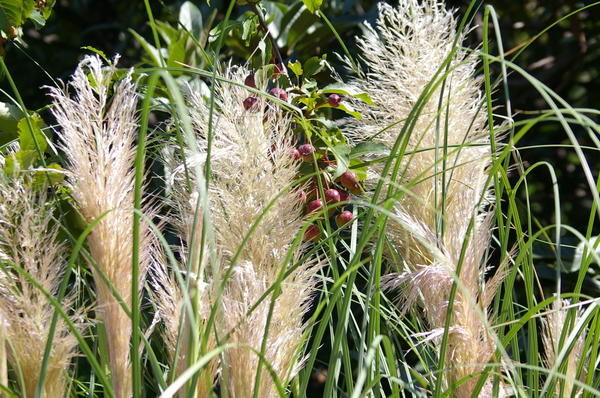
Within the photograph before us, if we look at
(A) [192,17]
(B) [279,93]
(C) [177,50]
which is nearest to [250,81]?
(B) [279,93]

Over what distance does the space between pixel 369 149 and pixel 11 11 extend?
1.55 ft

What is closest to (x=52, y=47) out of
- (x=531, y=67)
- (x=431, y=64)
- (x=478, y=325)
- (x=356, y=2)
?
(x=356, y=2)

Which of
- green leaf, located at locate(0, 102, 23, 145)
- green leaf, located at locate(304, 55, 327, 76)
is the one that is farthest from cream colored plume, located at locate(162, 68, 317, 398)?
green leaf, located at locate(0, 102, 23, 145)

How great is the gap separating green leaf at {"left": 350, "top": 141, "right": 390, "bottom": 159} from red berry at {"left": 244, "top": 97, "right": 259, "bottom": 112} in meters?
0.14

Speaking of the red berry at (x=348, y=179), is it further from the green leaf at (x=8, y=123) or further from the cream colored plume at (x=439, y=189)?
the green leaf at (x=8, y=123)

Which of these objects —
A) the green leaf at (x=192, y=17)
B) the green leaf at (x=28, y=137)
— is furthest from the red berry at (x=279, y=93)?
the green leaf at (x=192, y=17)

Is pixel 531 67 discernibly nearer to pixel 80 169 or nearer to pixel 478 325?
pixel 478 325

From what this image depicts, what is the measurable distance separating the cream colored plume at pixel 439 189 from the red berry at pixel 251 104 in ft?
0.41

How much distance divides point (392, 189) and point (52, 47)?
170 centimetres

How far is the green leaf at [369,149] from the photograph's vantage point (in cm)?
83

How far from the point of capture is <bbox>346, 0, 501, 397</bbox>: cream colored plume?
0.67 metres

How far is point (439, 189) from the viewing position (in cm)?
79

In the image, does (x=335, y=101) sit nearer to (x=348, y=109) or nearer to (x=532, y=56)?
(x=348, y=109)

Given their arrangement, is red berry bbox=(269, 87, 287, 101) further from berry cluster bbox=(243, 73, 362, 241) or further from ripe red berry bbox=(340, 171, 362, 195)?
ripe red berry bbox=(340, 171, 362, 195)
